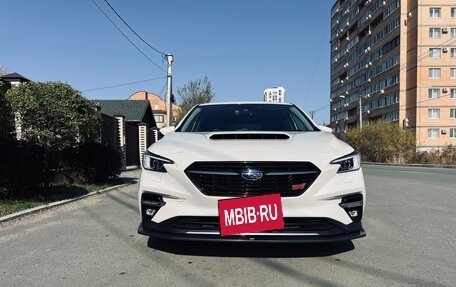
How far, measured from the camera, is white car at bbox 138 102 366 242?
414cm

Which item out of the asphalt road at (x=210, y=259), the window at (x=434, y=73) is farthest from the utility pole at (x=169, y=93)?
the window at (x=434, y=73)

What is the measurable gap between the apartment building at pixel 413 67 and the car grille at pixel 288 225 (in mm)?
55162

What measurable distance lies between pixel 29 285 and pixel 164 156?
62.5 inches

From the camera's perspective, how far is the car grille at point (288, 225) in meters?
4.14

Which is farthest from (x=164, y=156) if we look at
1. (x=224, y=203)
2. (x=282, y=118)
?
(x=282, y=118)

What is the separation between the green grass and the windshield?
352 cm

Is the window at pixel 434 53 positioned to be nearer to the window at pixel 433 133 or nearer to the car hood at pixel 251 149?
the window at pixel 433 133

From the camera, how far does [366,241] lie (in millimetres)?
5648

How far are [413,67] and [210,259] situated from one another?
214 feet

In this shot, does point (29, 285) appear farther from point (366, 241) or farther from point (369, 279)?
point (366, 241)

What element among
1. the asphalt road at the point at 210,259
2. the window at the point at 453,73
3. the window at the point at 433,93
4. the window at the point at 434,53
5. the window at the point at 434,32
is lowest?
the asphalt road at the point at 210,259

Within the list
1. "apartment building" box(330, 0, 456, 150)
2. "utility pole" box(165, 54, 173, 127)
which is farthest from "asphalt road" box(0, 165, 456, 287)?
"apartment building" box(330, 0, 456, 150)

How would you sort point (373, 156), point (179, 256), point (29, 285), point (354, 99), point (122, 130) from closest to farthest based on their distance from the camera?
1. point (29, 285)
2. point (179, 256)
3. point (122, 130)
4. point (373, 156)
5. point (354, 99)

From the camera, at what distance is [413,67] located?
6375 cm
